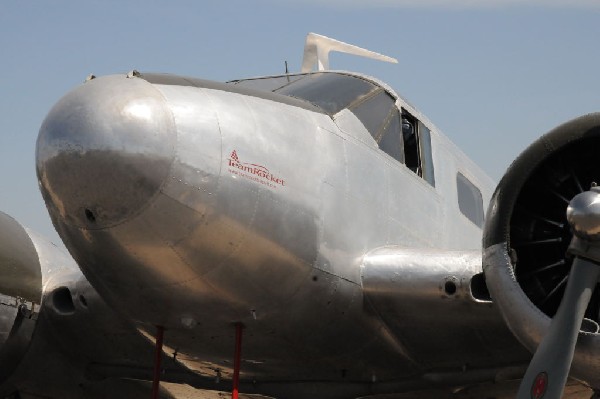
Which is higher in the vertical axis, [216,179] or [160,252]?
[216,179]

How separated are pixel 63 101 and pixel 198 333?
2.39 m

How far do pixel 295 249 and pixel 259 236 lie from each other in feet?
1.32

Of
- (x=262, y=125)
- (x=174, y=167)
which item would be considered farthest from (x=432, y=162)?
(x=174, y=167)

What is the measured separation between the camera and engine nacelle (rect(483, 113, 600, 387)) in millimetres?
8945

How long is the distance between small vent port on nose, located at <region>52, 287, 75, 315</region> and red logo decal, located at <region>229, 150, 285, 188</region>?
3394 mm

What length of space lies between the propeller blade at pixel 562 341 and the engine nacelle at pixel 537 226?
268 mm

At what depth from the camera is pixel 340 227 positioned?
9.91 meters

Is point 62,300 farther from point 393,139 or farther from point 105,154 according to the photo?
point 393,139

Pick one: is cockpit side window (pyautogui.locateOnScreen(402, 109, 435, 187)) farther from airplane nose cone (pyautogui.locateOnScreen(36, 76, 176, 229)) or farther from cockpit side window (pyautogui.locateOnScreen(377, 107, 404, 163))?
airplane nose cone (pyautogui.locateOnScreen(36, 76, 176, 229))

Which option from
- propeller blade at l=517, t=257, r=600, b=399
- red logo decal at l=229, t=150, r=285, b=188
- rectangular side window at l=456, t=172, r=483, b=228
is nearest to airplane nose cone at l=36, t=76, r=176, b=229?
red logo decal at l=229, t=150, r=285, b=188

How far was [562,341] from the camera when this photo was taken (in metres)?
8.47

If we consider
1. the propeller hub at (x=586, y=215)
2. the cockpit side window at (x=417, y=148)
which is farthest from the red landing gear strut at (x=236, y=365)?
the propeller hub at (x=586, y=215)

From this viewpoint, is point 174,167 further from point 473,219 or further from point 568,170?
point 473,219

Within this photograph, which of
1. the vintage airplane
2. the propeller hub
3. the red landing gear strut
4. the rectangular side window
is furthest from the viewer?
the rectangular side window
